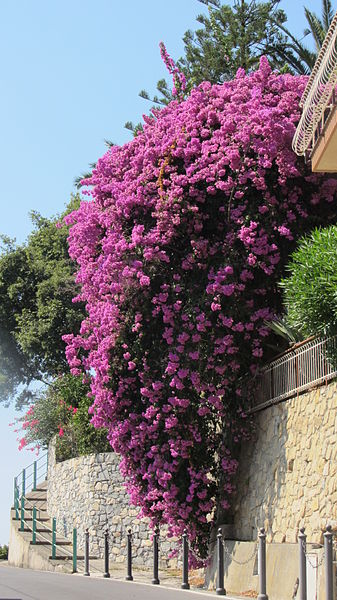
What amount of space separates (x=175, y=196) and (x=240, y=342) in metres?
3.43

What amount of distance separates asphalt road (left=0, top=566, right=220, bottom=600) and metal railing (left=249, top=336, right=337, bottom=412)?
4.17m

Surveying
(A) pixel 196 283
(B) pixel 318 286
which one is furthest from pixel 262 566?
(A) pixel 196 283

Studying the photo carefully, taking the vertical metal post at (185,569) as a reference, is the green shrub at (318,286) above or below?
above

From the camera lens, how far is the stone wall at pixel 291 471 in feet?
53.9

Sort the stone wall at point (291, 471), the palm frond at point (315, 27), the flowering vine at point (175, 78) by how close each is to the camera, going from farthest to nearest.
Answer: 1. the palm frond at point (315, 27)
2. the flowering vine at point (175, 78)
3. the stone wall at point (291, 471)

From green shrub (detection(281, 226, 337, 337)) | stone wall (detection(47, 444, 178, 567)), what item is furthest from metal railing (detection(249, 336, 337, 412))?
stone wall (detection(47, 444, 178, 567))

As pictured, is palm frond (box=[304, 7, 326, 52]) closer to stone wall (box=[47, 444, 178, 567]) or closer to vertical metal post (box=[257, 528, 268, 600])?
stone wall (box=[47, 444, 178, 567])

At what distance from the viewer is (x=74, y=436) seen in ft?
109

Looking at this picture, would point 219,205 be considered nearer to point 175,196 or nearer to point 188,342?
A: point 175,196

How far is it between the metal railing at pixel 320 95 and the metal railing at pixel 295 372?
3.56 metres

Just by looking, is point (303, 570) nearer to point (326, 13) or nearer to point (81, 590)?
point (81, 590)

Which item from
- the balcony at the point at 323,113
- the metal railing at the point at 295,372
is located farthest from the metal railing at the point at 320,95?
the metal railing at the point at 295,372

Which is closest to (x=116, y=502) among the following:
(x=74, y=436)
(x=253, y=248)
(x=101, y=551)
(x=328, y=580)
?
(x=101, y=551)

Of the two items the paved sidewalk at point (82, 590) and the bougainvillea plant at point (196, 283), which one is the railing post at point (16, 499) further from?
the bougainvillea plant at point (196, 283)
